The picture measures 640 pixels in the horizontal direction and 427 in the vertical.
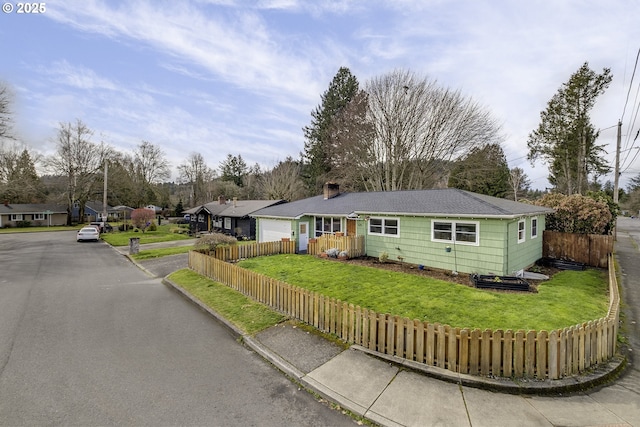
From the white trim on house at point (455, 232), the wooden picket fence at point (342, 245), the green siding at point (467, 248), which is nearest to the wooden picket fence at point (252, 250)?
the wooden picket fence at point (342, 245)

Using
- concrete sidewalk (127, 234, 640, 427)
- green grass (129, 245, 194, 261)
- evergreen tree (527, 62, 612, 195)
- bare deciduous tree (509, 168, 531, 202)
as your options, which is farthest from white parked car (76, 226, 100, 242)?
bare deciduous tree (509, 168, 531, 202)

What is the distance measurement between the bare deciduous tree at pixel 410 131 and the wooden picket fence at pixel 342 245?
48.0 feet

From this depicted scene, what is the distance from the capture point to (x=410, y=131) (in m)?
28.2

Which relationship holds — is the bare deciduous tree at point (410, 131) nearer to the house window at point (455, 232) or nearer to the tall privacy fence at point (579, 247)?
the tall privacy fence at point (579, 247)

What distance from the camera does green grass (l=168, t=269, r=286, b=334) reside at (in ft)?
26.7

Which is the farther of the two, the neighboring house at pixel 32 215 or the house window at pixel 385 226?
the neighboring house at pixel 32 215

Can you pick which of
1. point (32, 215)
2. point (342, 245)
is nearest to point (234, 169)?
point (32, 215)

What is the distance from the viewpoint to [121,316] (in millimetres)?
9047

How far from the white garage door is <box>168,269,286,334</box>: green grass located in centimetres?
833

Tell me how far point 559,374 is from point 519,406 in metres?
1.25

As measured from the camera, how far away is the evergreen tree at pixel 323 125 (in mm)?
42469

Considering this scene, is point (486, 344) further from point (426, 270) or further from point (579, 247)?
point (579, 247)

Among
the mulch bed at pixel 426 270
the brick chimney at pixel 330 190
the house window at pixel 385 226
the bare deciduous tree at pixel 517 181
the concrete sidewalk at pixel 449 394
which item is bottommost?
the concrete sidewalk at pixel 449 394

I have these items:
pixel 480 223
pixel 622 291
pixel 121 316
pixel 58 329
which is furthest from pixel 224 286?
pixel 622 291
